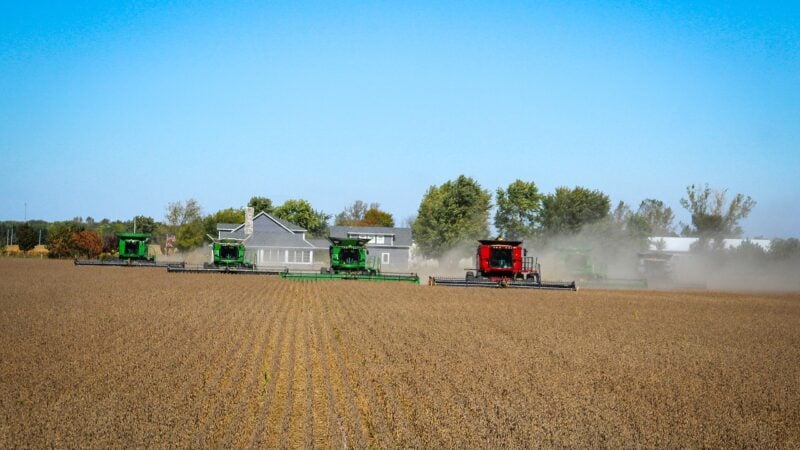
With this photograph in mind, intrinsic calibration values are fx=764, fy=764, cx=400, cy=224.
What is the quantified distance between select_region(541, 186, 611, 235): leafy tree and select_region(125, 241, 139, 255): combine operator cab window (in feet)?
201

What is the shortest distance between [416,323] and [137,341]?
854 centimetres

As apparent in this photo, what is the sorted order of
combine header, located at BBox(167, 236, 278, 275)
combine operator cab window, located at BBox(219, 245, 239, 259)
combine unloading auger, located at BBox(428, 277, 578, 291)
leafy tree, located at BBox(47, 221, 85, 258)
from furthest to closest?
leafy tree, located at BBox(47, 221, 85, 258) < combine operator cab window, located at BBox(219, 245, 239, 259) < combine header, located at BBox(167, 236, 278, 275) < combine unloading auger, located at BBox(428, 277, 578, 291)

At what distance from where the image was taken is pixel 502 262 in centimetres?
4334

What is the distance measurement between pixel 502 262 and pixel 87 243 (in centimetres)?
A: 6243

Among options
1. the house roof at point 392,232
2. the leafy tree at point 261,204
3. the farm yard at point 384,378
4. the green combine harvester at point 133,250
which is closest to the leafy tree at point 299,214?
the leafy tree at point 261,204

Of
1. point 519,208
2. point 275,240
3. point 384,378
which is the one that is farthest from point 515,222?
point 384,378

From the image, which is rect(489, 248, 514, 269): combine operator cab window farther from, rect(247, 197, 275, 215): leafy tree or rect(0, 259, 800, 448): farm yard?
rect(247, 197, 275, 215): leafy tree

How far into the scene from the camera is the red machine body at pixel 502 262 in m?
42.8

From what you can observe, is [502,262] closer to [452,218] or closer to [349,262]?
[349,262]

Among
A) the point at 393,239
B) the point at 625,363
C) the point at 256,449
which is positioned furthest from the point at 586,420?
the point at 393,239

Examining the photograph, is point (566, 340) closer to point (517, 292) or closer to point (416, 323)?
point (416, 323)

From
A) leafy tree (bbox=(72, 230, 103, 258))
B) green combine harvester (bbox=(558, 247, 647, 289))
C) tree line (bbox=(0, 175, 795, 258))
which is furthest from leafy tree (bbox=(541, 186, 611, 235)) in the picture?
leafy tree (bbox=(72, 230, 103, 258))

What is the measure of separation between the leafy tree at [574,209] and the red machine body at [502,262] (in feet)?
201

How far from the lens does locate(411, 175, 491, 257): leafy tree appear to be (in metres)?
99.3
